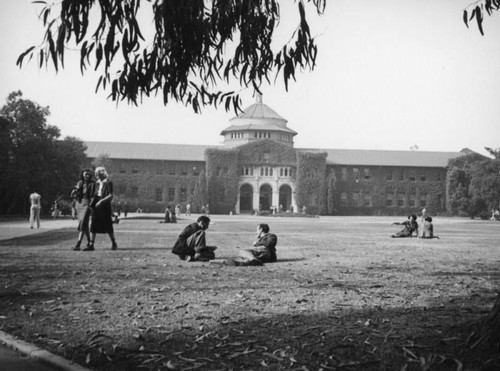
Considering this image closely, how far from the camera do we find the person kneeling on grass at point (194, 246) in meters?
10.0

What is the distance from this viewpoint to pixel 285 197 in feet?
228

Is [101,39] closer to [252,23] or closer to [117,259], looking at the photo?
[252,23]

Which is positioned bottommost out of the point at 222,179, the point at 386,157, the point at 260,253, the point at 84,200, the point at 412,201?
the point at 260,253

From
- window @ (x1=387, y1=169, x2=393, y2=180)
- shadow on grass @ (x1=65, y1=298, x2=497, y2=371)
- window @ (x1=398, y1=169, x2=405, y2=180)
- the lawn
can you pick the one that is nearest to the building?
window @ (x1=387, y1=169, x2=393, y2=180)

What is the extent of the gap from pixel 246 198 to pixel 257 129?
10171 mm

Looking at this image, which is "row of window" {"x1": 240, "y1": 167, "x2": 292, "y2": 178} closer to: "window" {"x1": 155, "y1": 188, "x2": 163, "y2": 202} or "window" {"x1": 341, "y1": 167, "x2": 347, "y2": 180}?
"window" {"x1": 341, "y1": 167, "x2": 347, "y2": 180}

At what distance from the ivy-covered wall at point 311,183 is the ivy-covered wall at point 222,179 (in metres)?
8.57

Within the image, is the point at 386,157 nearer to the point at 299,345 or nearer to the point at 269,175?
the point at 269,175

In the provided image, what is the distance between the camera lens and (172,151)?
72.1 meters

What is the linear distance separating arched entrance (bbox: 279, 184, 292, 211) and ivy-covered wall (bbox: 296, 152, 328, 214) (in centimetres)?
222

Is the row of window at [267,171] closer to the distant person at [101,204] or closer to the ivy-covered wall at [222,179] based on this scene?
the ivy-covered wall at [222,179]

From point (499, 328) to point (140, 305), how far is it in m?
3.64

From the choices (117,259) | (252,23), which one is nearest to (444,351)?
(252,23)

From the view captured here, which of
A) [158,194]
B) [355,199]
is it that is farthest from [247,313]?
[355,199]
